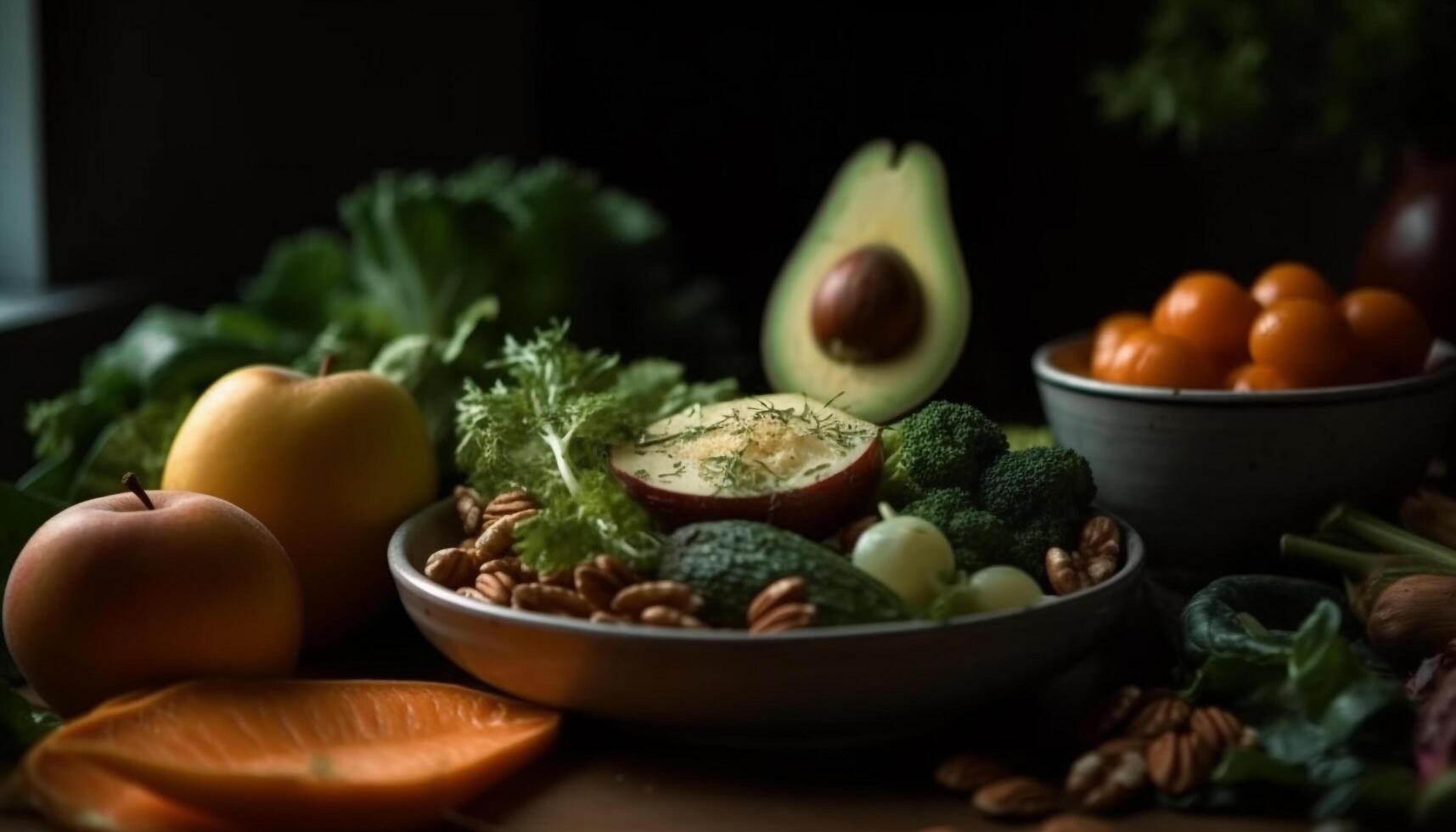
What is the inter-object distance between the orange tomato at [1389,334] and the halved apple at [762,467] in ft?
1.44

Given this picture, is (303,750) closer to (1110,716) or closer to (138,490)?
(138,490)

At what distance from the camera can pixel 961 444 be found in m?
0.90

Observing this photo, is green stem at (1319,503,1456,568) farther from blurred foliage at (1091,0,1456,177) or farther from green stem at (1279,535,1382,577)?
blurred foliage at (1091,0,1456,177)

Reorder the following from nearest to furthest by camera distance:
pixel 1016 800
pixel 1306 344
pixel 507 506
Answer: pixel 1016 800
pixel 507 506
pixel 1306 344

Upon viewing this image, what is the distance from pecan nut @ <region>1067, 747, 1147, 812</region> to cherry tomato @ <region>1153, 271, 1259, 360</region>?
0.44m

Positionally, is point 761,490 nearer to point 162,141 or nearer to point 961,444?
point 961,444

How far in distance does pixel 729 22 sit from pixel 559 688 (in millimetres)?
1694

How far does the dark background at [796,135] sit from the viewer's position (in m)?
2.16

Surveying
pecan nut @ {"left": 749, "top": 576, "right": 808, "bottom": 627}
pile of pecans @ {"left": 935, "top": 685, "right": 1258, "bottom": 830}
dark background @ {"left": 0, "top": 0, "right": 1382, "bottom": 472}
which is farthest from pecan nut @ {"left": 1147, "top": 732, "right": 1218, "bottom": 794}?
dark background @ {"left": 0, "top": 0, "right": 1382, "bottom": 472}

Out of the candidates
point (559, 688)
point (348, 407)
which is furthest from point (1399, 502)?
point (348, 407)

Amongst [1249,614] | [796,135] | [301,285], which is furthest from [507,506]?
[796,135]

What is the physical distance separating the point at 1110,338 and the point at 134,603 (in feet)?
2.51

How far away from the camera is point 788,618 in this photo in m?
0.73

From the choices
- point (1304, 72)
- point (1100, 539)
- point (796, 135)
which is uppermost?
point (1304, 72)
